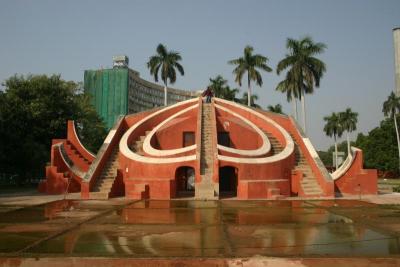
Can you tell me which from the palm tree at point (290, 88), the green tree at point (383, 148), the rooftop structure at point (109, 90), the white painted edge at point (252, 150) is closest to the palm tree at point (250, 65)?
the palm tree at point (290, 88)

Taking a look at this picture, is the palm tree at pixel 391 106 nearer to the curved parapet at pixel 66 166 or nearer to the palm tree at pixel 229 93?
the palm tree at pixel 229 93

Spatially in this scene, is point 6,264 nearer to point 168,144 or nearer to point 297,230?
point 297,230

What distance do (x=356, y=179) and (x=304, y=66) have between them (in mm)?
16345

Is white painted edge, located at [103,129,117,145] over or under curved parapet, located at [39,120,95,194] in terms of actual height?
over

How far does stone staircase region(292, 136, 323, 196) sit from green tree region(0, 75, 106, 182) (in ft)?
53.6

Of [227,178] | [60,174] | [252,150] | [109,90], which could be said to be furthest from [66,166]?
[109,90]

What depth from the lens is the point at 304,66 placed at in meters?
34.6

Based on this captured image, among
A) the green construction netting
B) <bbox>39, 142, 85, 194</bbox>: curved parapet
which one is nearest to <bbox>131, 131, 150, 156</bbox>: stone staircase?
<bbox>39, 142, 85, 194</bbox>: curved parapet

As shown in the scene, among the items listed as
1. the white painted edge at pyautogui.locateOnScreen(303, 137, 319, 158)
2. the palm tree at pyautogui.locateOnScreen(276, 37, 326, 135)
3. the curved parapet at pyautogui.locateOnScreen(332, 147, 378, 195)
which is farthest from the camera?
the palm tree at pyautogui.locateOnScreen(276, 37, 326, 135)

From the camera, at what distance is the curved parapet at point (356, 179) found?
20.6 m

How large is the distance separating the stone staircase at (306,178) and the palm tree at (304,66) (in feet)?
43.9

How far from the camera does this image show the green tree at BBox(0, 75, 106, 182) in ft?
81.4

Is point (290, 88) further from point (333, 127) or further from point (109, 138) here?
point (333, 127)

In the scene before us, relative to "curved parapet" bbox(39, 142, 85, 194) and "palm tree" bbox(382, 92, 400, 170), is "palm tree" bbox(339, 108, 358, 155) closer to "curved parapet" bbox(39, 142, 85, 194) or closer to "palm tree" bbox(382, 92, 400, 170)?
"palm tree" bbox(382, 92, 400, 170)
